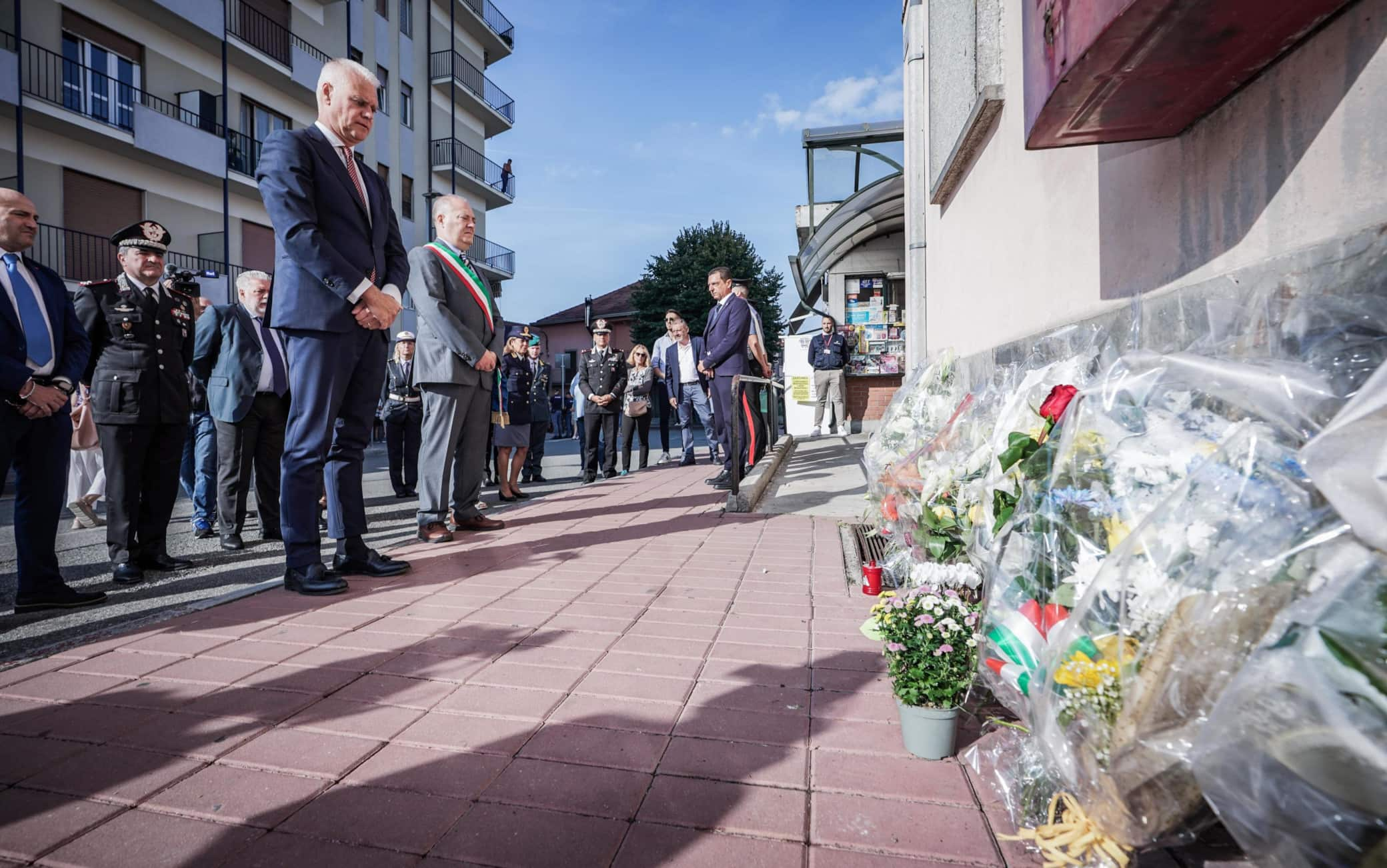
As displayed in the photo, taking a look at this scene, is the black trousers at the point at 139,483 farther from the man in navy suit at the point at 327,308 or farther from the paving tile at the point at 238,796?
the paving tile at the point at 238,796

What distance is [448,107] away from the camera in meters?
29.9

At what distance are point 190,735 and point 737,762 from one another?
143 cm

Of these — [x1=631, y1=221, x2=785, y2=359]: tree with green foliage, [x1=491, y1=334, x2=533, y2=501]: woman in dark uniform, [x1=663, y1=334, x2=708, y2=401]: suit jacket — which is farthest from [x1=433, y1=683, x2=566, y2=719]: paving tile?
[x1=631, y1=221, x2=785, y2=359]: tree with green foliage

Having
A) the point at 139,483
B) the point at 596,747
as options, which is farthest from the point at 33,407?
the point at 596,747

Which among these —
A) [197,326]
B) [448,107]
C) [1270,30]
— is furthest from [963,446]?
[448,107]

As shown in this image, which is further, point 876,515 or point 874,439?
point 874,439

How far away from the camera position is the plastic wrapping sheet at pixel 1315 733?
3.11 ft

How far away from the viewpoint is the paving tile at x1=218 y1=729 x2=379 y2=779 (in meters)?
1.84

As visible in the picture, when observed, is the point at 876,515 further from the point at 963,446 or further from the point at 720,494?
the point at 720,494

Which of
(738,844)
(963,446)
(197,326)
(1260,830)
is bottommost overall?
(738,844)

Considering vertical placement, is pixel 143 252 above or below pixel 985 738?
above

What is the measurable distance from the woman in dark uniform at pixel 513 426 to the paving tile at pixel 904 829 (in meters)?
6.23

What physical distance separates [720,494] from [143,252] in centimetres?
453

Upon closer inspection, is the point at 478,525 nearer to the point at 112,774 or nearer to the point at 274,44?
the point at 112,774
